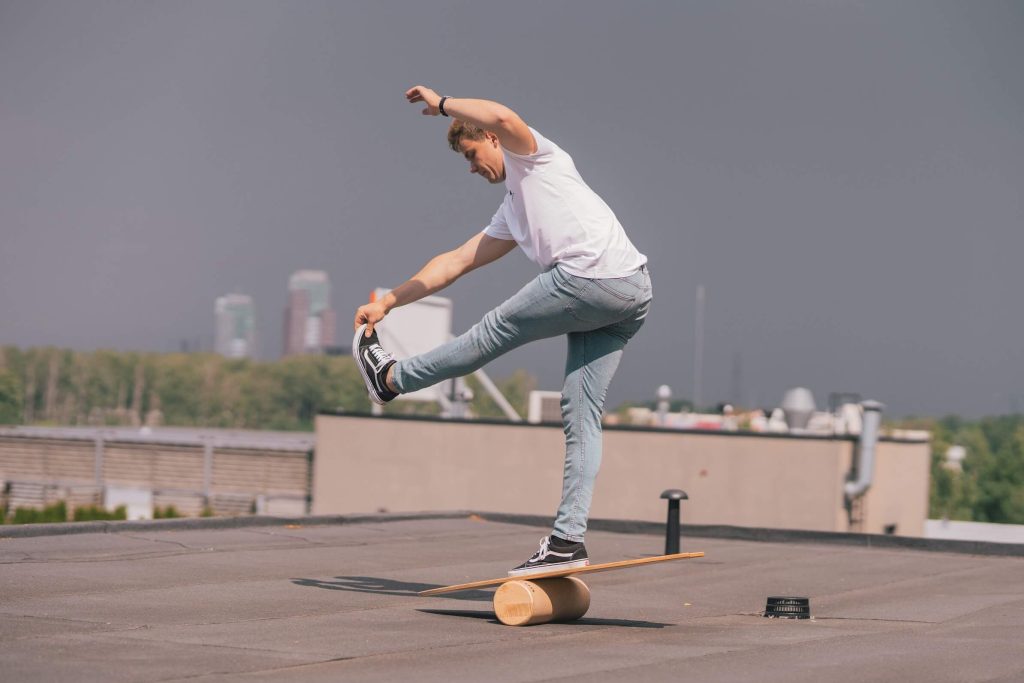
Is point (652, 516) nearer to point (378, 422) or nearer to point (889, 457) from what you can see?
point (889, 457)

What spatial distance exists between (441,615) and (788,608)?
57.7 inches

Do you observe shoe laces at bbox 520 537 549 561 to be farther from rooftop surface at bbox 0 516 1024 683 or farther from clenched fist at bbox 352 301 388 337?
clenched fist at bbox 352 301 388 337

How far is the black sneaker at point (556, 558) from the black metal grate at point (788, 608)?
943 millimetres

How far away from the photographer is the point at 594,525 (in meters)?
A: 11.7

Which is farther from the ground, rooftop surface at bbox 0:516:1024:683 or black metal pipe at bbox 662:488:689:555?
black metal pipe at bbox 662:488:689:555

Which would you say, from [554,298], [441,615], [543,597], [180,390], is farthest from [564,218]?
[180,390]

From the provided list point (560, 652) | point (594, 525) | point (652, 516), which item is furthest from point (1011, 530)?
point (560, 652)

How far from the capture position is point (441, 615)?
5.59 m

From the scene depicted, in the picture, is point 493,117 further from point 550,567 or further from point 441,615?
point 441,615

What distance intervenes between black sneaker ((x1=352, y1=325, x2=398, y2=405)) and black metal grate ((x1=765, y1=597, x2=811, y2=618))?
1.82 metres

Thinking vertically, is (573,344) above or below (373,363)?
above

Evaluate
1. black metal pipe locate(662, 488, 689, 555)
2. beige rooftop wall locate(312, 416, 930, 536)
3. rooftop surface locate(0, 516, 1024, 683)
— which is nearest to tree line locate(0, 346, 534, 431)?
beige rooftop wall locate(312, 416, 930, 536)

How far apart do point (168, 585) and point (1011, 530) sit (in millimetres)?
37905

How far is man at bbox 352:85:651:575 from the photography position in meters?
5.32
